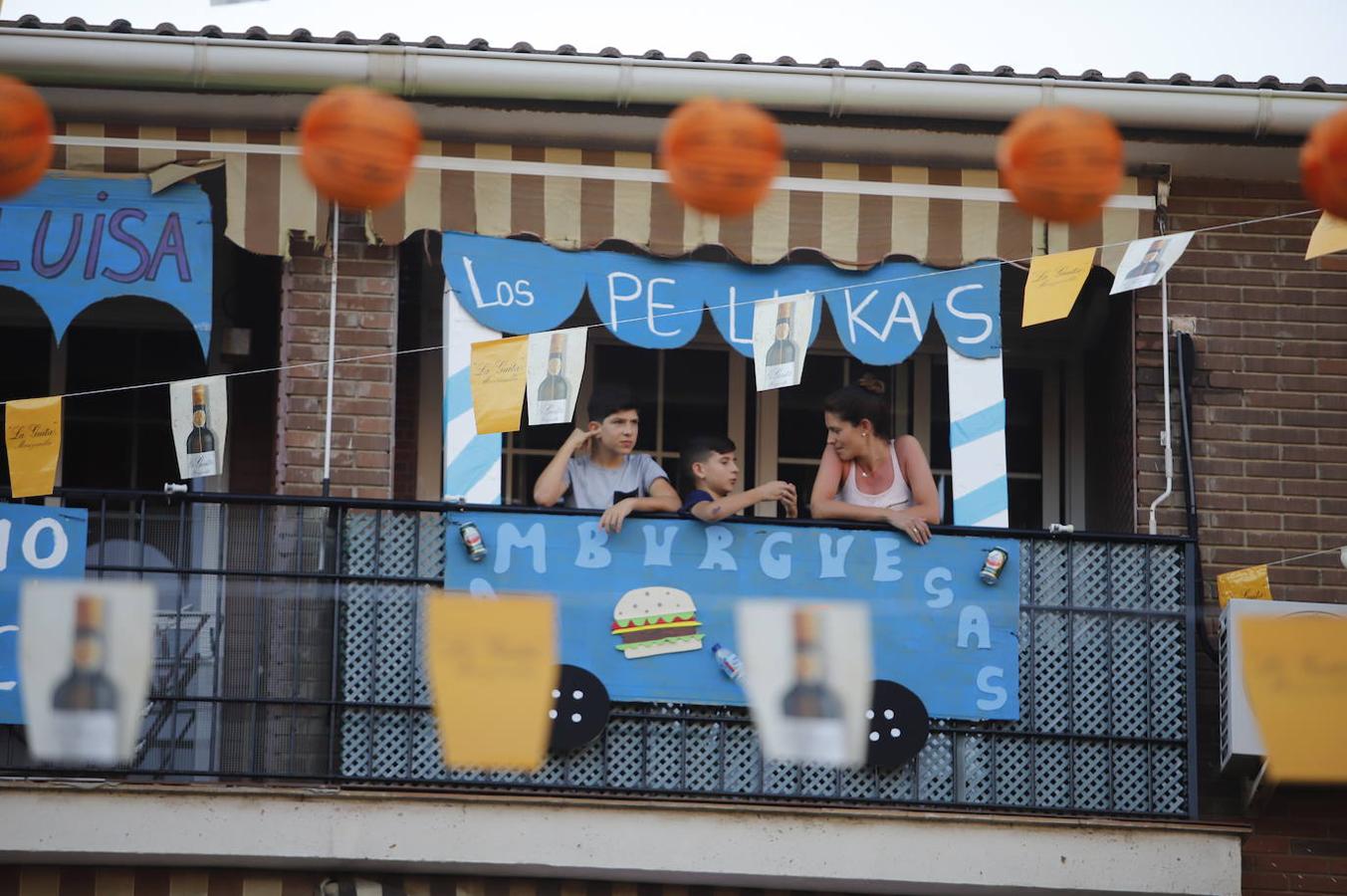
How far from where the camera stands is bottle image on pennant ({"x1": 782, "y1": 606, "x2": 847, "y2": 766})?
26.2 feet

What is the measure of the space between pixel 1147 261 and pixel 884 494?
5.42 ft

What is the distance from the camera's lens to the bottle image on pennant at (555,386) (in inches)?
364

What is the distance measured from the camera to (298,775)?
359 inches

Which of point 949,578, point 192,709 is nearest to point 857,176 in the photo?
point 949,578

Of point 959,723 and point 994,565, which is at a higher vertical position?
point 994,565

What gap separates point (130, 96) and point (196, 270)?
888 millimetres

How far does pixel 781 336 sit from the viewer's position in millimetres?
9531

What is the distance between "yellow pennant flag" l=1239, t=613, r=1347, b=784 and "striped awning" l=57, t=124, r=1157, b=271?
2.11 meters

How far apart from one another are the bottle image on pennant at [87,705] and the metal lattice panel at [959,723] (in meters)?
1.39

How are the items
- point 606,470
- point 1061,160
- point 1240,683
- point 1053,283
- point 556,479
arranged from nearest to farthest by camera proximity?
point 1061,160 → point 1053,283 → point 1240,683 → point 556,479 → point 606,470

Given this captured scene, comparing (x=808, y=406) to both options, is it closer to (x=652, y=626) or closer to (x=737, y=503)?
(x=737, y=503)

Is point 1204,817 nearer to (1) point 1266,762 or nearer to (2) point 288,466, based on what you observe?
(1) point 1266,762

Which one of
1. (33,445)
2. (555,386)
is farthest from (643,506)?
(33,445)

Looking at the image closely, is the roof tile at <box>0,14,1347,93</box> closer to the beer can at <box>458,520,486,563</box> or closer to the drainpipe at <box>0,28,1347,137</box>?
the drainpipe at <box>0,28,1347,137</box>
